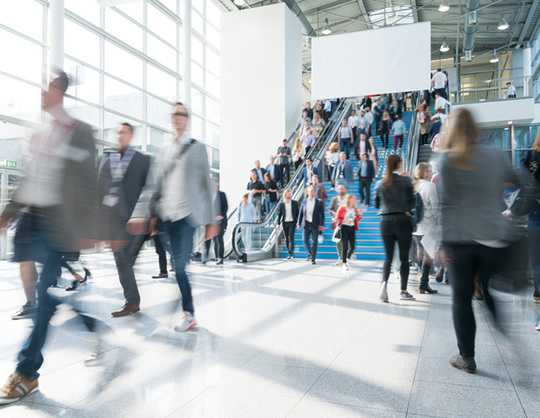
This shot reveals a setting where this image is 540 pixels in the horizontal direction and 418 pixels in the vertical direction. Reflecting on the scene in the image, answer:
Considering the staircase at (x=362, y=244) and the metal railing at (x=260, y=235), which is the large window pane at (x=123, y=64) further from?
the staircase at (x=362, y=244)

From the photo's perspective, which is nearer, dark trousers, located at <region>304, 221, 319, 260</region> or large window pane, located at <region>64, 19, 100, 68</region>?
dark trousers, located at <region>304, 221, 319, 260</region>

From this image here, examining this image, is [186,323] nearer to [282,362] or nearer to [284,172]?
[282,362]

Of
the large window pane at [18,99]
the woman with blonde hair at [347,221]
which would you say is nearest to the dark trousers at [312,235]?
the woman with blonde hair at [347,221]

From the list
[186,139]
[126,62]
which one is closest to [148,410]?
[186,139]

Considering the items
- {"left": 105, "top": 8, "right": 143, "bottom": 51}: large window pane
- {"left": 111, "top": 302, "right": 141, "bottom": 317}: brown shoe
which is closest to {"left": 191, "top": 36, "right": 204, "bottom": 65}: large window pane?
{"left": 105, "top": 8, "right": 143, "bottom": 51}: large window pane

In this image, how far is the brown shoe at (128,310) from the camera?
14.4 feet

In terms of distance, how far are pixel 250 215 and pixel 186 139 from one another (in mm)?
7389

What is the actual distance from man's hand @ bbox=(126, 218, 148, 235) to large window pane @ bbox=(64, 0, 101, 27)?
35.7 feet

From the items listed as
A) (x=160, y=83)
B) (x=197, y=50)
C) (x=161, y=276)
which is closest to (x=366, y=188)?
(x=161, y=276)

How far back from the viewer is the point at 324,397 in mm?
2361

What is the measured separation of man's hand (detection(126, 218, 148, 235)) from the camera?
360cm

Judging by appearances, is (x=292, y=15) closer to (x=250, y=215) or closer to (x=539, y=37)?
(x=250, y=215)

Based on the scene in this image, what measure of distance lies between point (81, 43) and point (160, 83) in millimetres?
3881

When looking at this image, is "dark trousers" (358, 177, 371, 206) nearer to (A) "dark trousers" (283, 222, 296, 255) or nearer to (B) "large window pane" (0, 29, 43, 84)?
(A) "dark trousers" (283, 222, 296, 255)
